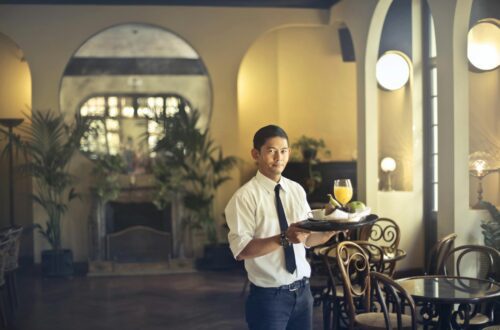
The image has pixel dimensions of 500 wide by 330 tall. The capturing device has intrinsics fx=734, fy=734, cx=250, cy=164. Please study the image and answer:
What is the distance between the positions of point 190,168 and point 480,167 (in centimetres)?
387

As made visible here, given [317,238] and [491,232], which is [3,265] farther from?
[491,232]

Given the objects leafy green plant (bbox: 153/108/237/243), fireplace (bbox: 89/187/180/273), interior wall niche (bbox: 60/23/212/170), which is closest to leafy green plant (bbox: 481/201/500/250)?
leafy green plant (bbox: 153/108/237/243)

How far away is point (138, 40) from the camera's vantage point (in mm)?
9688

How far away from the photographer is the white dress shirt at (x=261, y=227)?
10.1 feet

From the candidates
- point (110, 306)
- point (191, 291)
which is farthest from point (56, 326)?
point (191, 291)

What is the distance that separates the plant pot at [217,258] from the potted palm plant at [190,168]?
0.01 meters

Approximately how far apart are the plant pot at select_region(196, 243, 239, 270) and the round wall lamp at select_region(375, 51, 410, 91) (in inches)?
113

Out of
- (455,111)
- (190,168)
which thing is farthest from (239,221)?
(190,168)

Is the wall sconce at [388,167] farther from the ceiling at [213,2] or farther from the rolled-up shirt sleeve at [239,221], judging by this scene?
the rolled-up shirt sleeve at [239,221]

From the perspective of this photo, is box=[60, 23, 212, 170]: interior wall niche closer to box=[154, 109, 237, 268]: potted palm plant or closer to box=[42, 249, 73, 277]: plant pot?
box=[154, 109, 237, 268]: potted palm plant

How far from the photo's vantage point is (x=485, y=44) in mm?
6984

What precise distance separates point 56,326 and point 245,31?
190 inches

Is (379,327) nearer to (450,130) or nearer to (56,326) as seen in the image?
(450,130)

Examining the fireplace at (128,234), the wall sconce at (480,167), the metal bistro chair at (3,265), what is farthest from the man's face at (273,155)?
the fireplace at (128,234)
